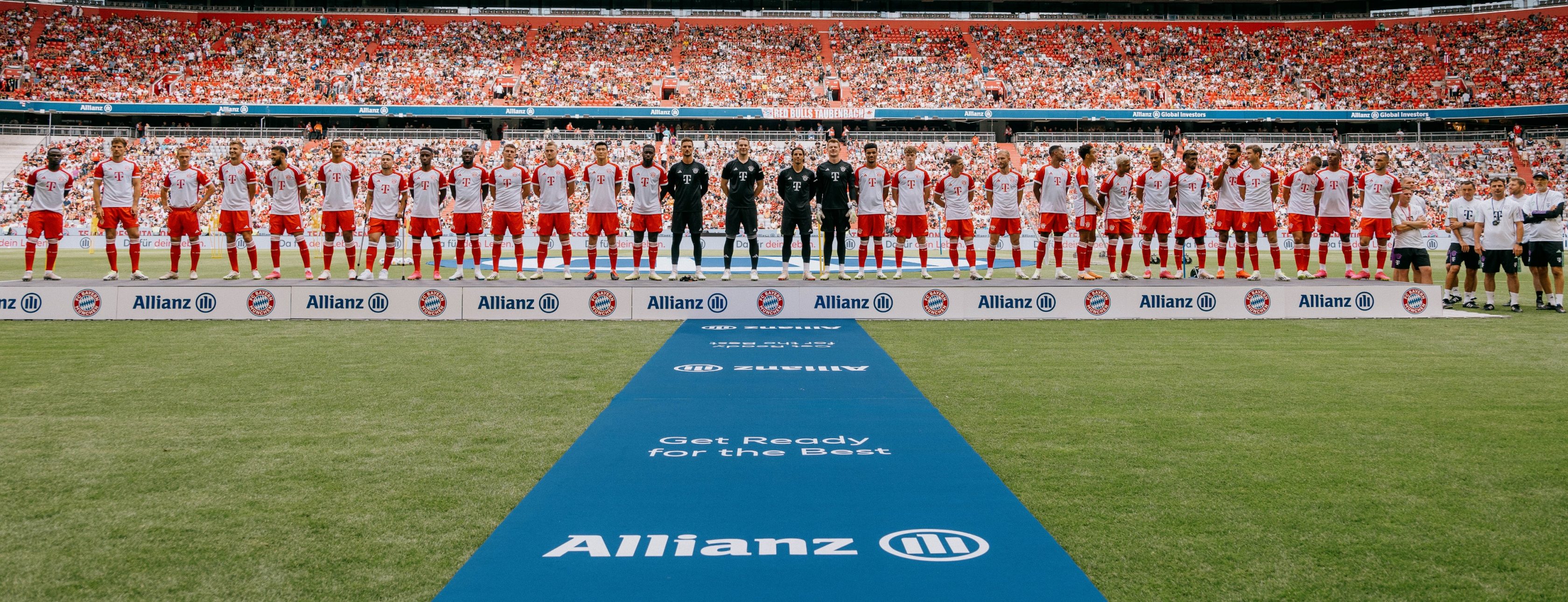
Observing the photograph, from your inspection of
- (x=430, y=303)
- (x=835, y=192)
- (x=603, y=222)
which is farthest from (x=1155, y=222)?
(x=430, y=303)

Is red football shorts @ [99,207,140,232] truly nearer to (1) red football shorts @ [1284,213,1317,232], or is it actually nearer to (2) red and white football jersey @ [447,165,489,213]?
(2) red and white football jersey @ [447,165,489,213]

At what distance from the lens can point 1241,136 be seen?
48.3 metres

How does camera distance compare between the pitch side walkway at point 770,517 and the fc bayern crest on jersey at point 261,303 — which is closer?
the pitch side walkway at point 770,517

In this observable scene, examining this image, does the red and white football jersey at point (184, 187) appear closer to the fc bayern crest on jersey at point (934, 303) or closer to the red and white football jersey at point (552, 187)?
→ the red and white football jersey at point (552, 187)

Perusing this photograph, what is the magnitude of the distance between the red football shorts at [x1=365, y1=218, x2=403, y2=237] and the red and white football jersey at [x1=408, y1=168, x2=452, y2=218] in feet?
1.09

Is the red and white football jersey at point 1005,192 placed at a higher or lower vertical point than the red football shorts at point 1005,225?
higher

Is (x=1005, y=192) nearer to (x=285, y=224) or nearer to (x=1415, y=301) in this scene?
(x=1415, y=301)

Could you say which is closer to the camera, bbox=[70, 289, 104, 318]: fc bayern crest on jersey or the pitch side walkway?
the pitch side walkway

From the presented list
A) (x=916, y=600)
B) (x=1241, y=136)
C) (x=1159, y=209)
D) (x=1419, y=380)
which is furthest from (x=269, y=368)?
(x=1241, y=136)

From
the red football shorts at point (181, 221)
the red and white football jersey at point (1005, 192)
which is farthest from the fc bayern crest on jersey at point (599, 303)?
the red football shorts at point (181, 221)

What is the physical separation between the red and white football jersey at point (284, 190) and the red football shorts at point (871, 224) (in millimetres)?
8040

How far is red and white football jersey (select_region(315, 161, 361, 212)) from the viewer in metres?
13.3

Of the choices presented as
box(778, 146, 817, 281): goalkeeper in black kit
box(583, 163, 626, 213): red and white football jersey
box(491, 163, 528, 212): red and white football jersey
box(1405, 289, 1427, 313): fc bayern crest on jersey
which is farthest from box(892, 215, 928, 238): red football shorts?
box(1405, 289, 1427, 313): fc bayern crest on jersey

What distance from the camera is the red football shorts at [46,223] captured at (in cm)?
1320
